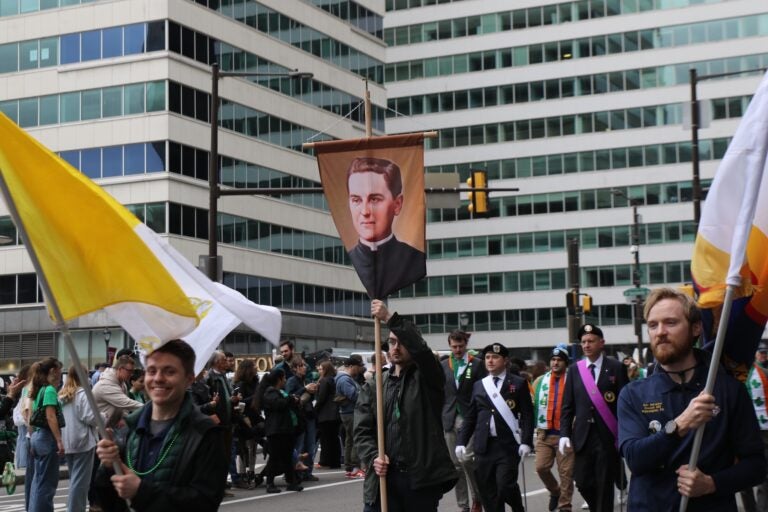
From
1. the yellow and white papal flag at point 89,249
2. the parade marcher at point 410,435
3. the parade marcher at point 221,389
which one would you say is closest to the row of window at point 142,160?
the parade marcher at point 221,389

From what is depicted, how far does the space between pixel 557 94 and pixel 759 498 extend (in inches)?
2685

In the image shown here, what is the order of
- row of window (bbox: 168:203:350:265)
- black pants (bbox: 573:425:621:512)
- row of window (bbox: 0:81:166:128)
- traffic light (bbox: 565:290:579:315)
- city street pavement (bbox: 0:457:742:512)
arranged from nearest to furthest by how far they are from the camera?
black pants (bbox: 573:425:621:512)
city street pavement (bbox: 0:457:742:512)
traffic light (bbox: 565:290:579:315)
row of window (bbox: 0:81:166:128)
row of window (bbox: 168:203:350:265)

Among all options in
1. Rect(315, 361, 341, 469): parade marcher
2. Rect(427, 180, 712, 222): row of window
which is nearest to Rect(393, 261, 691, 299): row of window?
Rect(427, 180, 712, 222): row of window

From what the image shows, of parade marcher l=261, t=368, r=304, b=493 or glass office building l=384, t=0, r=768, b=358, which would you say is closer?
parade marcher l=261, t=368, r=304, b=493

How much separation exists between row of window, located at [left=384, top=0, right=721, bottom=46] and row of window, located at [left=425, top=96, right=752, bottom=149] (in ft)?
18.7

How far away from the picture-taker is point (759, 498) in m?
12.6

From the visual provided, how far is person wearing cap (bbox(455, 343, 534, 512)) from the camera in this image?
12945 mm

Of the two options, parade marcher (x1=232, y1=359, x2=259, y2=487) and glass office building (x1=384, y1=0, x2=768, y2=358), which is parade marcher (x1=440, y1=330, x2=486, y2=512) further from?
glass office building (x1=384, y1=0, x2=768, y2=358)

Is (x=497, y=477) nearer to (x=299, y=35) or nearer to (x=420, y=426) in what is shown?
(x=420, y=426)

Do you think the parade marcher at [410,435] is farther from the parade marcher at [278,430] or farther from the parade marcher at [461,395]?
the parade marcher at [278,430]

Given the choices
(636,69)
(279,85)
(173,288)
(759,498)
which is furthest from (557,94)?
(173,288)

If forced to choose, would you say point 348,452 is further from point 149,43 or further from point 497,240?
point 497,240

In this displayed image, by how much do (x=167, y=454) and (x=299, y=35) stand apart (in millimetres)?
59783

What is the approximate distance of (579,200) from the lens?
258 feet
